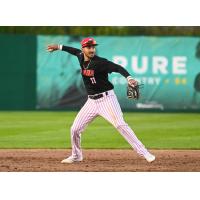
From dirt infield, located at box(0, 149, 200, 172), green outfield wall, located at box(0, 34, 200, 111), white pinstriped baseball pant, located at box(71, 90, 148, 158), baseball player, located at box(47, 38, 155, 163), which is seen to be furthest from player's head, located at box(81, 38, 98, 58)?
green outfield wall, located at box(0, 34, 200, 111)

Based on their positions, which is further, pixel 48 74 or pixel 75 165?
pixel 48 74

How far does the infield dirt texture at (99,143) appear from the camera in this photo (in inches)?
340

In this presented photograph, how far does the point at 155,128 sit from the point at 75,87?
227 inches

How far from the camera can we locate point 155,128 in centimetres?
1495

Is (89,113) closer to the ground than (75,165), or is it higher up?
higher up

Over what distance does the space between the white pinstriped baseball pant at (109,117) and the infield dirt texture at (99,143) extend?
1.32 feet

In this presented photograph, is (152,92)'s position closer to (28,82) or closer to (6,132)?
(28,82)

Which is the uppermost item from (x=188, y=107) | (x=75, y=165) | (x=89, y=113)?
(x=89, y=113)

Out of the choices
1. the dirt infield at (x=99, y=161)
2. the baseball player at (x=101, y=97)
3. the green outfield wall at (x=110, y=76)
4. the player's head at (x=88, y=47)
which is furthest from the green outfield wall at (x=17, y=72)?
the player's head at (x=88, y=47)

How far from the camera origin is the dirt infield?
826cm

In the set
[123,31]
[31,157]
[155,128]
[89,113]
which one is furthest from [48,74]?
[89,113]

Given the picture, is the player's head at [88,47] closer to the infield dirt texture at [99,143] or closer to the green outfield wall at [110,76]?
the infield dirt texture at [99,143]

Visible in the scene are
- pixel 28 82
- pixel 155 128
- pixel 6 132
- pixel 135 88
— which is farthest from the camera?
pixel 28 82

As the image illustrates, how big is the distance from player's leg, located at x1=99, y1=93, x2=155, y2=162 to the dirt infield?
32 cm
